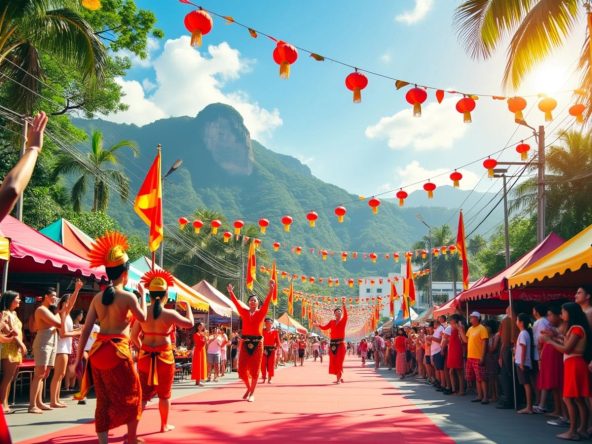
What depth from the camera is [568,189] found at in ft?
109

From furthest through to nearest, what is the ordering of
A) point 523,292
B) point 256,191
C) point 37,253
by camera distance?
1. point 256,191
2. point 523,292
3. point 37,253

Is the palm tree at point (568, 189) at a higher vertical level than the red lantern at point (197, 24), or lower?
higher

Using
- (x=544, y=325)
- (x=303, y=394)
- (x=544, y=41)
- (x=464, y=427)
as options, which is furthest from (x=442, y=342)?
(x=544, y=41)

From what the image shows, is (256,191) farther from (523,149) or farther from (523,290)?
(523,290)

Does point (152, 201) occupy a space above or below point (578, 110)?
below

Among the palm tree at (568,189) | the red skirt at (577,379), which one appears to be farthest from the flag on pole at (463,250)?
the palm tree at (568,189)

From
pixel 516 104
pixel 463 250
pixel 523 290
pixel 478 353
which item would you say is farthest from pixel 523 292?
pixel 463 250

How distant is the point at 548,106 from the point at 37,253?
32.8ft

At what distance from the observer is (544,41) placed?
11500 mm

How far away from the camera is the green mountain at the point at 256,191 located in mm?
139375

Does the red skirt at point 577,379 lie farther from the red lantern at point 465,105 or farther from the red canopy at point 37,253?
the red canopy at point 37,253

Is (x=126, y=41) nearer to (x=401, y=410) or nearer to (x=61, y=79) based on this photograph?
(x=61, y=79)

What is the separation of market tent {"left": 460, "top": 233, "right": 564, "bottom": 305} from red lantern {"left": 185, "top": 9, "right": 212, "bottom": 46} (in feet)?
22.6

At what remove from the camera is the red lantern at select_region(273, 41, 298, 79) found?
32.3 ft
